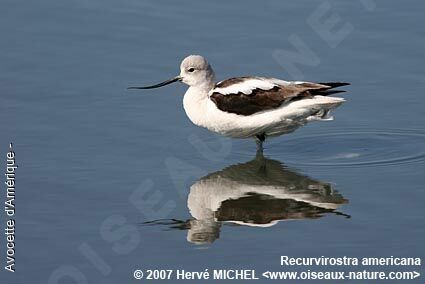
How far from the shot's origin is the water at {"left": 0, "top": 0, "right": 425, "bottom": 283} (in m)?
9.95

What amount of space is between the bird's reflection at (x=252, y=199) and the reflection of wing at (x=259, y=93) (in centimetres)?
56

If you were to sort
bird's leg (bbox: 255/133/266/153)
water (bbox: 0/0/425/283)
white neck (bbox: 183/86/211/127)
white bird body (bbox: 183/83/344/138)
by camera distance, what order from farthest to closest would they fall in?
bird's leg (bbox: 255/133/266/153), white neck (bbox: 183/86/211/127), white bird body (bbox: 183/83/344/138), water (bbox: 0/0/425/283)

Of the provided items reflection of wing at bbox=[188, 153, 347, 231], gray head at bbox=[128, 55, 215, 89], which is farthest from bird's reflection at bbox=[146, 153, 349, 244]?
gray head at bbox=[128, 55, 215, 89]

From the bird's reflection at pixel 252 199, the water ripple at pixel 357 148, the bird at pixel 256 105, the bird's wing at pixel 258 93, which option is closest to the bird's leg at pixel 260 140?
the bird at pixel 256 105

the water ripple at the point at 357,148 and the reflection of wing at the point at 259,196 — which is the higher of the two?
the water ripple at the point at 357,148

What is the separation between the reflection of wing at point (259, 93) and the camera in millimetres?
11867

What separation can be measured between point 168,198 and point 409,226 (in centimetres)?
212

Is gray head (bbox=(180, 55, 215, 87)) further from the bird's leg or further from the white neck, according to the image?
the bird's leg

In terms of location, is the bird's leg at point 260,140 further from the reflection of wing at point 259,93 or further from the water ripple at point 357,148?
the reflection of wing at point 259,93

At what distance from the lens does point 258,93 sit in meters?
12.0

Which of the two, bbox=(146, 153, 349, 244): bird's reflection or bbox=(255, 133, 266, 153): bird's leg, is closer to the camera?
bbox=(146, 153, 349, 244): bird's reflection

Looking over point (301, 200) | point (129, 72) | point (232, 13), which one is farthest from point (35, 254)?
point (232, 13)

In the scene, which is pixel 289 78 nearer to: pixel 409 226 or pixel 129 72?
pixel 129 72

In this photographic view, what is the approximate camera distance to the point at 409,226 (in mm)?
10188
